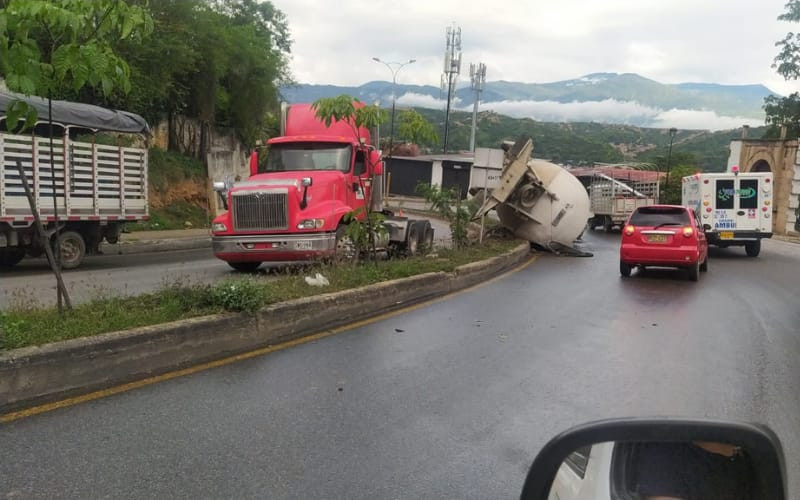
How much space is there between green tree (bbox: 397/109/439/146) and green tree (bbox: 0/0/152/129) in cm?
552

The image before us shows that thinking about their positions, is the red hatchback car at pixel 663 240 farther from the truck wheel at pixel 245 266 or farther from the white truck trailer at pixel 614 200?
the white truck trailer at pixel 614 200

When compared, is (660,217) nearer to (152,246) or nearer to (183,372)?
(183,372)

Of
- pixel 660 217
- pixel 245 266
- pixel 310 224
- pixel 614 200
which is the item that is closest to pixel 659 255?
pixel 660 217

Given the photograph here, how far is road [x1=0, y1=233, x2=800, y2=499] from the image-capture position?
12.7ft

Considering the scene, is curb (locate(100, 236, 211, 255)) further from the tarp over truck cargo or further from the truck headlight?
the truck headlight

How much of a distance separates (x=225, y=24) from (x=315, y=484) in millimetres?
29743

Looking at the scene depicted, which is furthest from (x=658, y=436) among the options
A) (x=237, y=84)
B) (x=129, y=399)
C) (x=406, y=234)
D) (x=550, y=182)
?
(x=237, y=84)

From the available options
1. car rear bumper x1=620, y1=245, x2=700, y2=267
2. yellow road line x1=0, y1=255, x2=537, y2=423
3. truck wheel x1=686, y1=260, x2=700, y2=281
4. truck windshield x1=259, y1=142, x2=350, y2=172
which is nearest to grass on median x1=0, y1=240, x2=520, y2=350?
yellow road line x1=0, y1=255, x2=537, y2=423

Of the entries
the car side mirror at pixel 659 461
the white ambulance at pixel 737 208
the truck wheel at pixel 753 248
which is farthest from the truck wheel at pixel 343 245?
the truck wheel at pixel 753 248

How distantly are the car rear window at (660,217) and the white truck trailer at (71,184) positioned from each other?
1130 cm

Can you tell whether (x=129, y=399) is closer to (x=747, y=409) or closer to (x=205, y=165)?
(x=747, y=409)

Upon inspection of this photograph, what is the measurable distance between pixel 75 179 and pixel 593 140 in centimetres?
8854

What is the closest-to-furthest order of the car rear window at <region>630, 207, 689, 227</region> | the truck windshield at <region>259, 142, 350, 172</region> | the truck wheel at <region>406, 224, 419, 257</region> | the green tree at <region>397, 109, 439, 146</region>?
the green tree at <region>397, 109, 439, 146</region> < the truck windshield at <region>259, 142, 350, 172</region> < the car rear window at <region>630, 207, 689, 227</region> < the truck wheel at <region>406, 224, 419, 257</region>

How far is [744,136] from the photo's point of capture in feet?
159
